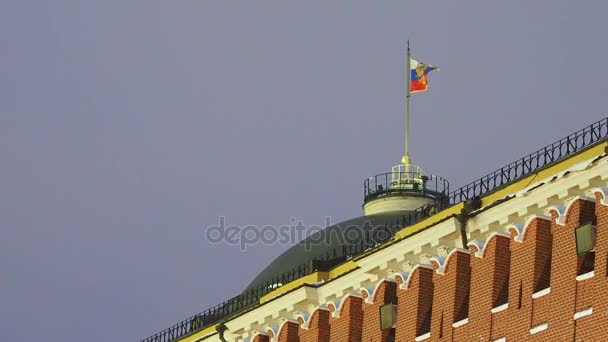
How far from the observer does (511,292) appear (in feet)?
163

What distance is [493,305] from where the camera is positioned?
50219 mm

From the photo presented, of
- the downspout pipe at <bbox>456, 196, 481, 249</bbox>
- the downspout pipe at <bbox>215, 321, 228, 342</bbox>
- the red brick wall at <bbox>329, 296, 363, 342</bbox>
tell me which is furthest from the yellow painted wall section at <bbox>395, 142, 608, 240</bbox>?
the downspout pipe at <bbox>215, 321, 228, 342</bbox>

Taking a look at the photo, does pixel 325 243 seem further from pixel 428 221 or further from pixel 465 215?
pixel 465 215

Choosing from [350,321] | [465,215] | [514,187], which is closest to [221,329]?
[350,321]

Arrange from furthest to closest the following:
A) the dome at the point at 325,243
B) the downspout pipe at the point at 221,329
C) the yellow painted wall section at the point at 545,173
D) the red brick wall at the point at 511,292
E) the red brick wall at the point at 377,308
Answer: the dome at the point at 325,243 → the downspout pipe at the point at 221,329 → the red brick wall at the point at 377,308 → the yellow painted wall section at the point at 545,173 → the red brick wall at the point at 511,292

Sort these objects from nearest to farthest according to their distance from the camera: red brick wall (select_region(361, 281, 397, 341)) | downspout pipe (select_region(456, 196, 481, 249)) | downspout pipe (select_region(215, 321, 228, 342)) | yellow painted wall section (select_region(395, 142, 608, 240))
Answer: yellow painted wall section (select_region(395, 142, 608, 240))
downspout pipe (select_region(456, 196, 481, 249))
red brick wall (select_region(361, 281, 397, 341))
downspout pipe (select_region(215, 321, 228, 342))

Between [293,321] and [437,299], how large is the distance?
707 cm

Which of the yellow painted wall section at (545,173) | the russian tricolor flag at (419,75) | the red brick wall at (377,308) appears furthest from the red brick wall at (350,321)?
the russian tricolor flag at (419,75)

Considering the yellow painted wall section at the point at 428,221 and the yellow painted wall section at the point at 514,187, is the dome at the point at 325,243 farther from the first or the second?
the yellow painted wall section at the point at 514,187

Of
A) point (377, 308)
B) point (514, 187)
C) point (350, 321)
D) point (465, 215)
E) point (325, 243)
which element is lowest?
point (377, 308)

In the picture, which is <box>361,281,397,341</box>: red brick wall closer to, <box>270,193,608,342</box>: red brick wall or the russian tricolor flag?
<box>270,193,608,342</box>: red brick wall

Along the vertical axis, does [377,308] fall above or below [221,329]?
below

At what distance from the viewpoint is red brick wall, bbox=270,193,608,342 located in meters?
47.2

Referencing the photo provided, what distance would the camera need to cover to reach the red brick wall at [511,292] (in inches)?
1857
